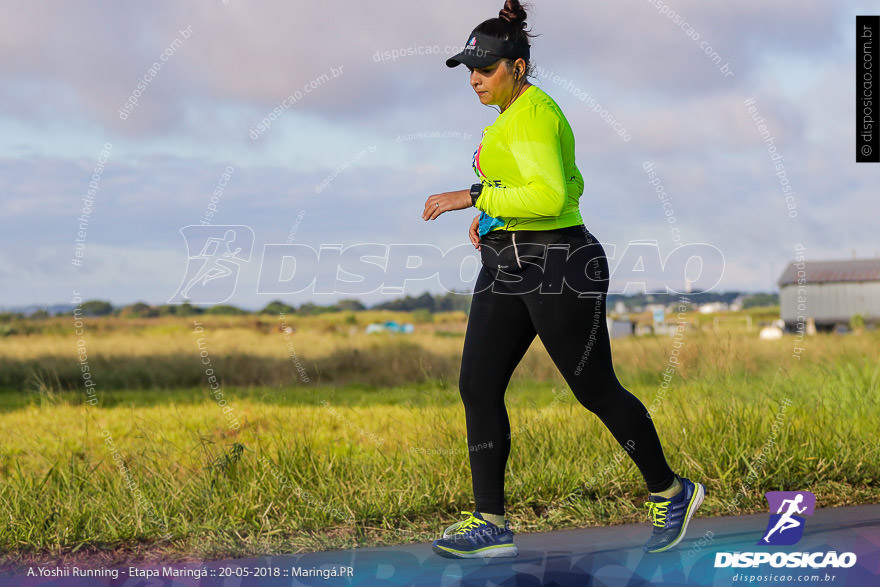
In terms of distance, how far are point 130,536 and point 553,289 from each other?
232 centimetres

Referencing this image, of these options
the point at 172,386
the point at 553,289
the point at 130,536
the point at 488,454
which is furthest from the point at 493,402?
the point at 172,386

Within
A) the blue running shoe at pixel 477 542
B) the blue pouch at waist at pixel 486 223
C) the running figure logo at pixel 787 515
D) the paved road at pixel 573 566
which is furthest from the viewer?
the running figure logo at pixel 787 515

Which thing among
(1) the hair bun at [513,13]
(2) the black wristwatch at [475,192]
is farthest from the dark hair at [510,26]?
(2) the black wristwatch at [475,192]

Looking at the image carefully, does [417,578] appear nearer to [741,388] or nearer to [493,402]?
[493,402]

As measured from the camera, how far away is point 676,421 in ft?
17.8

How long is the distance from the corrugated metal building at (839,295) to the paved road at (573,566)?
38.7 meters

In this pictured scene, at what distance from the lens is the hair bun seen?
12.0ft

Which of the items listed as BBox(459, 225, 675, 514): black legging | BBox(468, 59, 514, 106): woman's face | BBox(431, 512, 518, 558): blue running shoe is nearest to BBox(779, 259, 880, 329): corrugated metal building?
BBox(459, 225, 675, 514): black legging

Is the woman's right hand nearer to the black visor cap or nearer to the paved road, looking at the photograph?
the black visor cap

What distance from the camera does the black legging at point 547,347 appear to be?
3.60 meters

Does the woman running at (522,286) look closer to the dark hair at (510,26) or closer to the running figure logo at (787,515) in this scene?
the dark hair at (510,26)

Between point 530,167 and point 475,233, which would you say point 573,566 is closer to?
point 475,233

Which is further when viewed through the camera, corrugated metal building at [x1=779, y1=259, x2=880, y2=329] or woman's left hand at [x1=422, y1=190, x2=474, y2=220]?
corrugated metal building at [x1=779, y1=259, x2=880, y2=329]

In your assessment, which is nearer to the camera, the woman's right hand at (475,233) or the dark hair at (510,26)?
the dark hair at (510,26)
